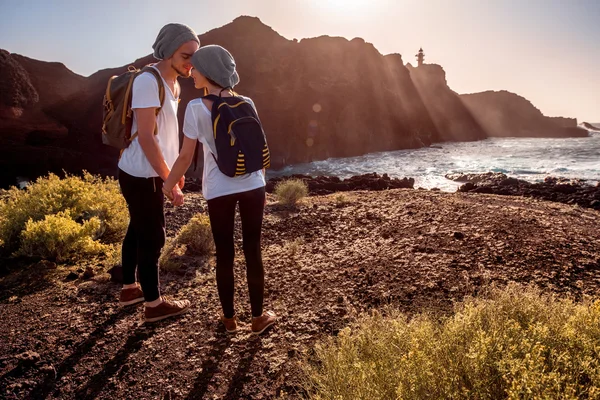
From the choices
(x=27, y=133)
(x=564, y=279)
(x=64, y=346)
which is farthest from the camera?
(x=27, y=133)

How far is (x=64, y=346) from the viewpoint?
271 centimetres

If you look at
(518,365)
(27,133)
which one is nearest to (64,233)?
(518,365)

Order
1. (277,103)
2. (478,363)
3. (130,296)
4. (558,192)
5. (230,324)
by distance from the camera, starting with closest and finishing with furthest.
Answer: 1. (478,363)
2. (230,324)
3. (130,296)
4. (558,192)
5. (277,103)

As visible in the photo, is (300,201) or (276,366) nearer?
(276,366)

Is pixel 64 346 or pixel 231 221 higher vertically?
pixel 231 221

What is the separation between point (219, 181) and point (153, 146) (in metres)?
0.56

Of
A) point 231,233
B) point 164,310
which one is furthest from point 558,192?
point 164,310

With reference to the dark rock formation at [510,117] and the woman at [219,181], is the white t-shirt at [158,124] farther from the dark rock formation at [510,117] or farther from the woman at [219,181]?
the dark rock formation at [510,117]

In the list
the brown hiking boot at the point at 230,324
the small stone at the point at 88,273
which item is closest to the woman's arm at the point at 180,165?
the brown hiking boot at the point at 230,324

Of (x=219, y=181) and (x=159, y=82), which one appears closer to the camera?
(x=219, y=181)

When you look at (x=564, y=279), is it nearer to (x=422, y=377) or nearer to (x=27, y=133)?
(x=422, y=377)

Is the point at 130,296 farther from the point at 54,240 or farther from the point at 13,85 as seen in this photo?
the point at 13,85

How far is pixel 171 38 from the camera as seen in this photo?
2.37 metres

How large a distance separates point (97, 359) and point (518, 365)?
2682 mm
